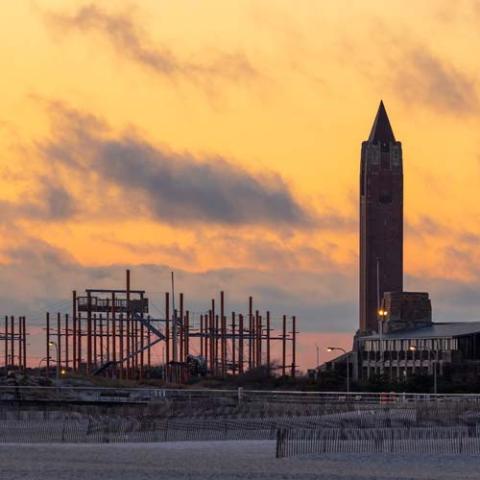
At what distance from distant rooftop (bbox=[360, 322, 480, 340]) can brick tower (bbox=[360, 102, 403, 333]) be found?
36621 millimetres

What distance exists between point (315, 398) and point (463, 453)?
38581 mm

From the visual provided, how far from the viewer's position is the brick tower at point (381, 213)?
7175 inches

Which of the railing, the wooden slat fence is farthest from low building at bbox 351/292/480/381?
the wooden slat fence

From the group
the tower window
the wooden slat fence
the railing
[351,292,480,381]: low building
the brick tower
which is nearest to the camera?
the wooden slat fence

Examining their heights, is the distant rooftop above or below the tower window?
below

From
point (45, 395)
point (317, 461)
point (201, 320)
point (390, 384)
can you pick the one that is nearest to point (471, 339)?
point (390, 384)

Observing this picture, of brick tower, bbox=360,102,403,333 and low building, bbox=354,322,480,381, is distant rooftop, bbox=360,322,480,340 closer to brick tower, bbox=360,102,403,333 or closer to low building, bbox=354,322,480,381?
low building, bbox=354,322,480,381

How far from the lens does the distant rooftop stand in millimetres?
129500

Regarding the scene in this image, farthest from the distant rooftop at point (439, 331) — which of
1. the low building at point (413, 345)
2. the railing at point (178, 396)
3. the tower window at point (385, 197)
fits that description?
the tower window at point (385, 197)

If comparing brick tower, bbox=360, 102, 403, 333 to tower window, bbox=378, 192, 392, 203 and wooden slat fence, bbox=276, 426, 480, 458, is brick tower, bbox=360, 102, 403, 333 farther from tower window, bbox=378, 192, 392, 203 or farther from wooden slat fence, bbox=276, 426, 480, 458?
wooden slat fence, bbox=276, 426, 480, 458

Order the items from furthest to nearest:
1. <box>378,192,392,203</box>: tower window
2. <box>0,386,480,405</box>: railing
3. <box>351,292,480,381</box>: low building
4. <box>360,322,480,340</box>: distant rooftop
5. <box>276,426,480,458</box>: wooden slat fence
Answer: <box>378,192,392,203</box>: tower window → <box>360,322,480,340</box>: distant rooftop → <box>351,292,480,381</box>: low building → <box>0,386,480,405</box>: railing → <box>276,426,480,458</box>: wooden slat fence

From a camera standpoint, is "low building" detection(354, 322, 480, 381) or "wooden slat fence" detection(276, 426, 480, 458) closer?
"wooden slat fence" detection(276, 426, 480, 458)

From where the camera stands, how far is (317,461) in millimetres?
48906

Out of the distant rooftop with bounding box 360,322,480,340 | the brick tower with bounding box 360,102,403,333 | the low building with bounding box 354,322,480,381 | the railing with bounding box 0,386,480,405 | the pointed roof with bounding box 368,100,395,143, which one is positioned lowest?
the railing with bounding box 0,386,480,405
